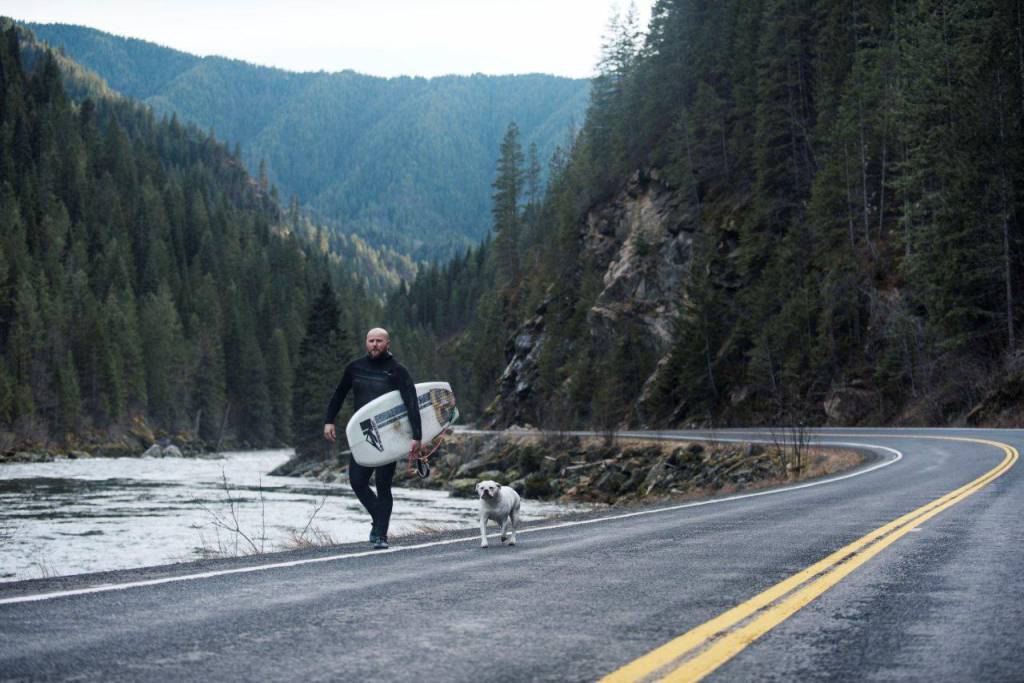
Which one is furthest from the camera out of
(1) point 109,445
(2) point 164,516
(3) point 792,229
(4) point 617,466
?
(1) point 109,445

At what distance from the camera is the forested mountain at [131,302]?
83312 millimetres

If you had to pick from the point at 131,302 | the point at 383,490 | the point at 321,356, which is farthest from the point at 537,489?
the point at 131,302

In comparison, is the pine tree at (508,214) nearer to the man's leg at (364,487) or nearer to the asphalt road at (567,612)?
the man's leg at (364,487)

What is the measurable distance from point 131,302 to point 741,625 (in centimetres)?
12201

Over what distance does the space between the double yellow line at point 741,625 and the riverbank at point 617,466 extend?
602 inches

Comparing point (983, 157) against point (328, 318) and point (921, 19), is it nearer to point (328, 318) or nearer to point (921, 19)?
point (921, 19)

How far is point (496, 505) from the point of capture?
9781 mm

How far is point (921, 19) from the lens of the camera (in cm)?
5084

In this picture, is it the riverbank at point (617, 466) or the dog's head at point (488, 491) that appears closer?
the dog's head at point (488, 491)

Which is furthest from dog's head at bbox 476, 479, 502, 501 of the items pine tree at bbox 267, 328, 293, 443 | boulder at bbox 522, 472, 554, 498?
pine tree at bbox 267, 328, 293, 443

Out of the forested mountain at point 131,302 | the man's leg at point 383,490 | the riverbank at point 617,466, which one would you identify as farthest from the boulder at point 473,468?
the man's leg at point 383,490

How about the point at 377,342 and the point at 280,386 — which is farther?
the point at 280,386

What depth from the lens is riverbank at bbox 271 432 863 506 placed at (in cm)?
2973

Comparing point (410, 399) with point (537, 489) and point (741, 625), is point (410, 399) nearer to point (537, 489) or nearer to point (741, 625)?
point (741, 625)
